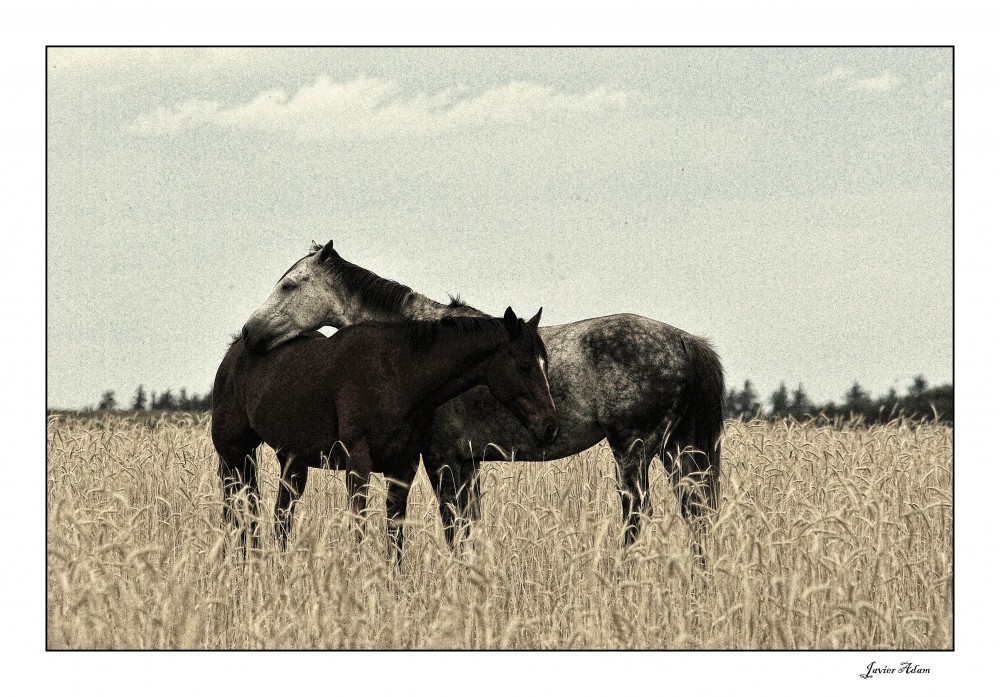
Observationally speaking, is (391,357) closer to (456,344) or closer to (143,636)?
(456,344)

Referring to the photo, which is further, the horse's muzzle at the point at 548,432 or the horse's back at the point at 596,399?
the horse's back at the point at 596,399

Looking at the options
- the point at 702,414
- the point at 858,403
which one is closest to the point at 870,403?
the point at 858,403

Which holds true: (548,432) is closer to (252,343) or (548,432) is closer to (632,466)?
(632,466)

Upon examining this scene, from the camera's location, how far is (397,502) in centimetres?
690

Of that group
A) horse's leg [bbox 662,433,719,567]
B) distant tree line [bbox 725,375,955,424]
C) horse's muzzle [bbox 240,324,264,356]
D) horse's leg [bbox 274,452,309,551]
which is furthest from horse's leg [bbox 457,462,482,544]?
distant tree line [bbox 725,375,955,424]

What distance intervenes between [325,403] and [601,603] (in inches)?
106

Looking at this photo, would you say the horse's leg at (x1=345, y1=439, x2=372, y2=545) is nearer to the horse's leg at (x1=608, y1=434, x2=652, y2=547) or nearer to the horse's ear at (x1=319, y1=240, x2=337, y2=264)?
the horse's ear at (x1=319, y1=240, x2=337, y2=264)

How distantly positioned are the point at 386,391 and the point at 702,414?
2.60 metres

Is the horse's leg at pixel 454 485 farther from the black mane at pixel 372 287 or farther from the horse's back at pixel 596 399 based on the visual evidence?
the black mane at pixel 372 287

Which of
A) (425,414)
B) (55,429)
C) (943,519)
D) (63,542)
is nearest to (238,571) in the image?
(63,542)

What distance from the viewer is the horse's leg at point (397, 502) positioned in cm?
669

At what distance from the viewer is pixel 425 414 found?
714 centimetres

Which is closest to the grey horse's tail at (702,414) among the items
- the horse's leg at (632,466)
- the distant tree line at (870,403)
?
the horse's leg at (632,466)

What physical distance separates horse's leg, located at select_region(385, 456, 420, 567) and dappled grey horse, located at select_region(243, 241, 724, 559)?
1.78ft
